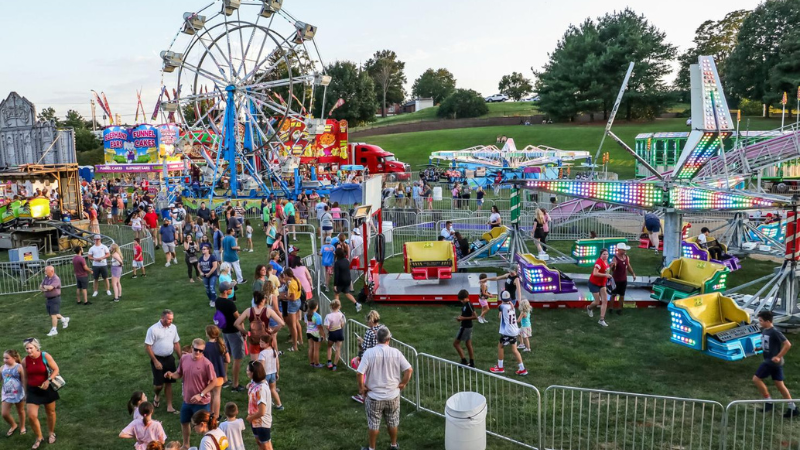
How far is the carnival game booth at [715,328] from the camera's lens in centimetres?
919

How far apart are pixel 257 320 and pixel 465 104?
78.2 meters

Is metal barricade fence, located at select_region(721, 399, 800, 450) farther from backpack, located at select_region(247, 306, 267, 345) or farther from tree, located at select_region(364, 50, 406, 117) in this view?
tree, located at select_region(364, 50, 406, 117)

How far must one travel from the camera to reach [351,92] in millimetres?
71875

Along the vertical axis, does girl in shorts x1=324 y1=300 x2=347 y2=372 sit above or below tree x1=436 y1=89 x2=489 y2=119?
below

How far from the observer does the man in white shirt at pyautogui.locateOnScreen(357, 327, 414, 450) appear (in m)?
6.65

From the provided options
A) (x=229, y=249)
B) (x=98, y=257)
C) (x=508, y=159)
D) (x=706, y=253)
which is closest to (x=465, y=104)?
(x=508, y=159)

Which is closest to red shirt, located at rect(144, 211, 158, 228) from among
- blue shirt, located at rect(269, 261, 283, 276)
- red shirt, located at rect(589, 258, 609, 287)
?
blue shirt, located at rect(269, 261, 283, 276)

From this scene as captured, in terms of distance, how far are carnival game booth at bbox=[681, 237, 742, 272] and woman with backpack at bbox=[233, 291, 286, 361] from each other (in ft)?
34.8

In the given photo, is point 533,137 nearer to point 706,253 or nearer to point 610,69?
point 610,69

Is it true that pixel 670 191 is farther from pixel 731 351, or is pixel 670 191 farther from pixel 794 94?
pixel 794 94

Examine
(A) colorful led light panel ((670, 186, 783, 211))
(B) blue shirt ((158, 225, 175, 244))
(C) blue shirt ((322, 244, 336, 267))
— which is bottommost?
(C) blue shirt ((322, 244, 336, 267))

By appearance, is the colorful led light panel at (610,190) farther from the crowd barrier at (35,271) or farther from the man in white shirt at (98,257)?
the crowd barrier at (35,271)

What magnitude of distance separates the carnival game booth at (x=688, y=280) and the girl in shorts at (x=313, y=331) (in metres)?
7.18

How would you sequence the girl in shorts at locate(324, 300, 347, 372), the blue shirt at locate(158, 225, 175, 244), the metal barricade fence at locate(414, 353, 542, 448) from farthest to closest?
the blue shirt at locate(158, 225, 175, 244)
the girl in shorts at locate(324, 300, 347, 372)
the metal barricade fence at locate(414, 353, 542, 448)
